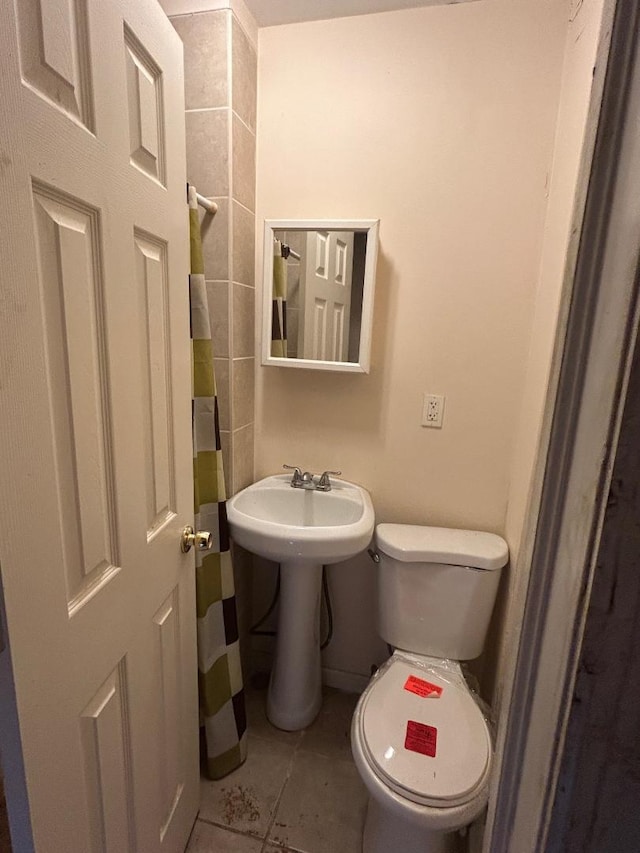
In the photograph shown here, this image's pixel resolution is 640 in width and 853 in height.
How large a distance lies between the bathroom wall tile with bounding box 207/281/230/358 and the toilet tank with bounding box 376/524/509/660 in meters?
0.80

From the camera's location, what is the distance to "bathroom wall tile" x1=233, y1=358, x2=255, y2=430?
4.80 feet

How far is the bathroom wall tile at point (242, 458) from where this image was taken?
150 centimetres

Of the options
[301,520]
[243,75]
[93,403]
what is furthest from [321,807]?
[243,75]

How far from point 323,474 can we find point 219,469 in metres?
0.41

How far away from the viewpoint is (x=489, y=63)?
4.20 feet

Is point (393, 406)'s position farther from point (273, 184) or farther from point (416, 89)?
point (416, 89)

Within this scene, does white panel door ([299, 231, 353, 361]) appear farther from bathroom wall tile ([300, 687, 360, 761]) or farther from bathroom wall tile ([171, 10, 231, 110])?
bathroom wall tile ([300, 687, 360, 761])

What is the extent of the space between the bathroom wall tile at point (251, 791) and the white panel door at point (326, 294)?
4.50 ft

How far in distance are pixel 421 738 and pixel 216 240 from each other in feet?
4.87

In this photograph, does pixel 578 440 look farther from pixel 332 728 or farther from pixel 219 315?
pixel 332 728

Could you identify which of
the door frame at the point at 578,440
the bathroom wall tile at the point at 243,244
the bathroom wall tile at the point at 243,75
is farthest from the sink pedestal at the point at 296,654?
the bathroom wall tile at the point at 243,75

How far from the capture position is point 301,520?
5.16 feet

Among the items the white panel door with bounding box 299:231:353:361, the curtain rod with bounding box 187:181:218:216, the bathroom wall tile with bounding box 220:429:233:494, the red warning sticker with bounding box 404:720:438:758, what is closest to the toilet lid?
the red warning sticker with bounding box 404:720:438:758

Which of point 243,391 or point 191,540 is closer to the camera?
point 191,540
